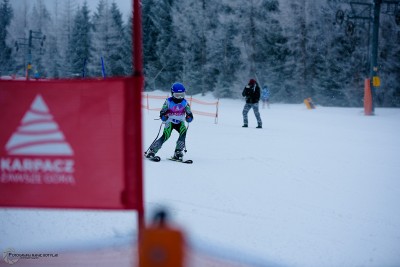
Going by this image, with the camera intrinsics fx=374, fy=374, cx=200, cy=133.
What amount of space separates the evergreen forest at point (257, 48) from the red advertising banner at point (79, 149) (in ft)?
66.0

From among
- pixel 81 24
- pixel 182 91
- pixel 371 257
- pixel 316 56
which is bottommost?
pixel 371 257

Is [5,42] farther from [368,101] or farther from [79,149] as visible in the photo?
[79,149]

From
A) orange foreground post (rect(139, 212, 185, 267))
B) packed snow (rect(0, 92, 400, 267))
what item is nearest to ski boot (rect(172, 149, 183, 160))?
packed snow (rect(0, 92, 400, 267))

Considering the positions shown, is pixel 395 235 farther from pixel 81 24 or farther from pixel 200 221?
pixel 81 24

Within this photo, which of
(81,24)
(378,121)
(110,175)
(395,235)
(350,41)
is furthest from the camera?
(81,24)

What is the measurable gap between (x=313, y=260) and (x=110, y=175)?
2.28 meters

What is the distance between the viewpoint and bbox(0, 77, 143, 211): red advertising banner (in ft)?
8.59

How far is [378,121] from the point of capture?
57.6ft

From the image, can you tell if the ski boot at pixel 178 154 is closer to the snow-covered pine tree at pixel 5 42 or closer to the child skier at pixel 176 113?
the child skier at pixel 176 113

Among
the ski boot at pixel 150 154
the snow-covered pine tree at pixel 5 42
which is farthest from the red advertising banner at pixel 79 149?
the snow-covered pine tree at pixel 5 42

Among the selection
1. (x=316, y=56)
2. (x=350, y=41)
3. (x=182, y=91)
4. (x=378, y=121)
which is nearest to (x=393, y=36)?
(x=350, y=41)

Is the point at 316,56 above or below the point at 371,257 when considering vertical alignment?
above

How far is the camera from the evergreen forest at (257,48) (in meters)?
32.7

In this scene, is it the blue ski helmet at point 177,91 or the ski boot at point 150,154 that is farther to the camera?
the blue ski helmet at point 177,91
